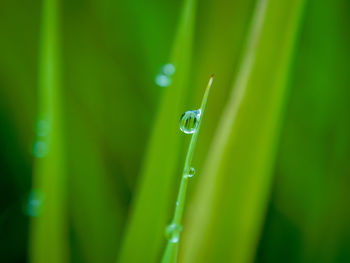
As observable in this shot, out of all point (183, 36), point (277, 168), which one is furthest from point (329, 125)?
point (183, 36)

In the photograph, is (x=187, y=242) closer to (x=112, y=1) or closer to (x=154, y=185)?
(x=154, y=185)

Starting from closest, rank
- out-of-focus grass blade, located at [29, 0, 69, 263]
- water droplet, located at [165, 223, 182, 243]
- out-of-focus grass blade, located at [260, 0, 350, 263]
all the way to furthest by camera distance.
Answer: water droplet, located at [165, 223, 182, 243], out-of-focus grass blade, located at [29, 0, 69, 263], out-of-focus grass blade, located at [260, 0, 350, 263]

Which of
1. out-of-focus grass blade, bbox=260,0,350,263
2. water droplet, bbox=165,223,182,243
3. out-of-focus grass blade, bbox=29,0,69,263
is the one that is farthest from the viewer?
out-of-focus grass blade, bbox=260,0,350,263

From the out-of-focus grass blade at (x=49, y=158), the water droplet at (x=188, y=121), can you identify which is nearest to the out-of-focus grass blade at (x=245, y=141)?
the water droplet at (x=188, y=121)

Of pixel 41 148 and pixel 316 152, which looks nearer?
pixel 41 148

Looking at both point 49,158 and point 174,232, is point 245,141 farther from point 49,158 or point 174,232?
point 49,158

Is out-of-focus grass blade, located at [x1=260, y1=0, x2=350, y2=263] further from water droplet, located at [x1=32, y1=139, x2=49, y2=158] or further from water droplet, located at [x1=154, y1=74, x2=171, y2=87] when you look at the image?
water droplet, located at [x1=32, y1=139, x2=49, y2=158]

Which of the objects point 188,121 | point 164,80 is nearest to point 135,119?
point 164,80

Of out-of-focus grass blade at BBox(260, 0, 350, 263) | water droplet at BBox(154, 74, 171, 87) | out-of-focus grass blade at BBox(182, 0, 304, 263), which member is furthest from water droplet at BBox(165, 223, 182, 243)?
out-of-focus grass blade at BBox(260, 0, 350, 263)
